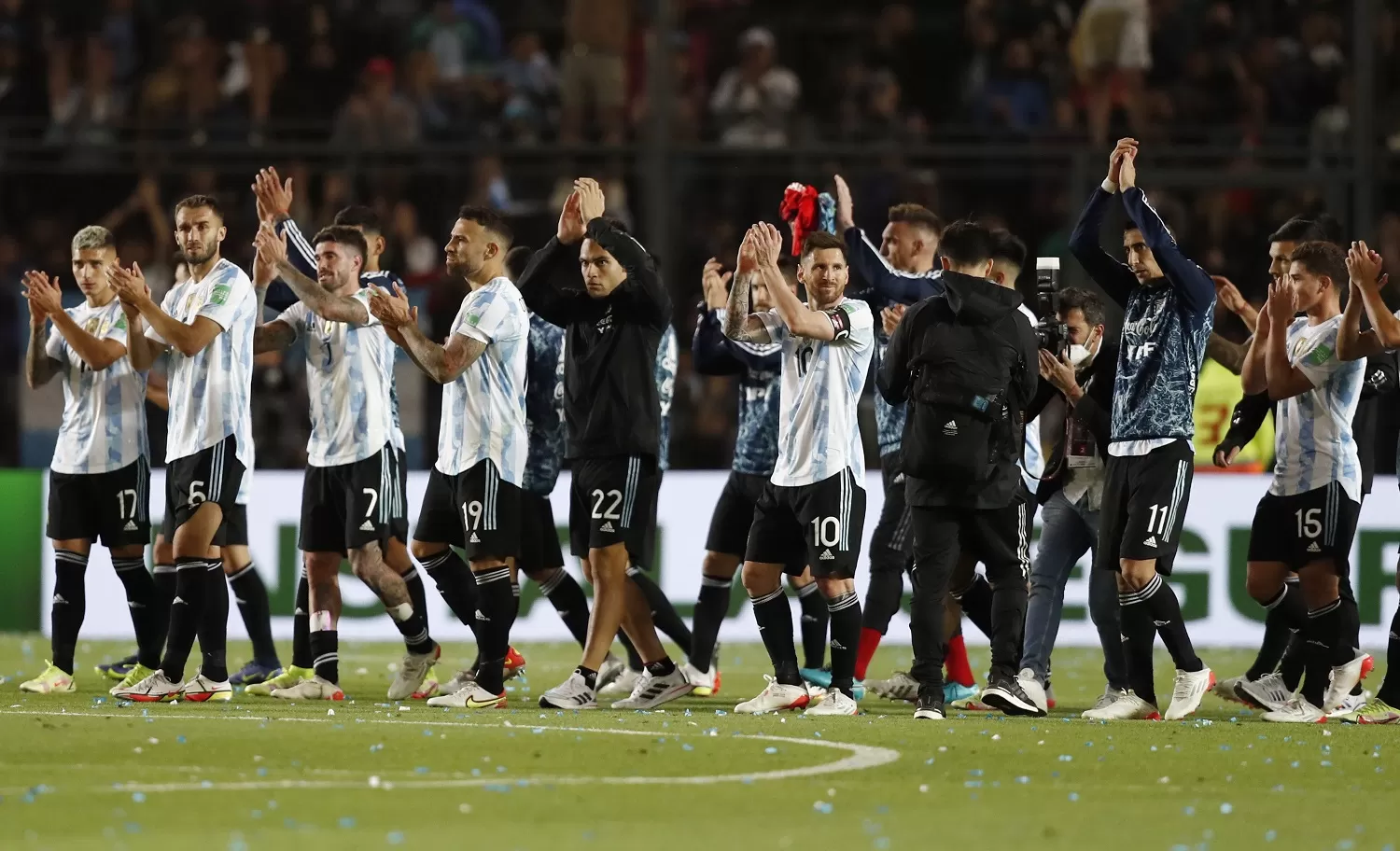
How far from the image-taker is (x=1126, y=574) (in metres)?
9.07

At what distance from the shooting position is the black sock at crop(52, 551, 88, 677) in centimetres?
1046

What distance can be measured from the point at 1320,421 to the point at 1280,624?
113 cm

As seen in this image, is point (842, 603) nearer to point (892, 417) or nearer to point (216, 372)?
point (892, 417)

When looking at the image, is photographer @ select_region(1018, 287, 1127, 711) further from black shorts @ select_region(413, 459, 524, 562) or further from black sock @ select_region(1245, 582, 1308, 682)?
black shorts @ select_region(413, 459, 524, 562)

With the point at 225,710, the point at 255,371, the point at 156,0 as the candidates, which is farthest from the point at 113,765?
the point at 156,0

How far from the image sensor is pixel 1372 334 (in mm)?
8977

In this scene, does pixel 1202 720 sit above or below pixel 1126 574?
below

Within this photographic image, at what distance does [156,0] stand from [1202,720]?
1475 cm

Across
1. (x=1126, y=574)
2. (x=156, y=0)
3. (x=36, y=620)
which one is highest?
(x=156, y=0)

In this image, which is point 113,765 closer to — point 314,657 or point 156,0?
point 314,657

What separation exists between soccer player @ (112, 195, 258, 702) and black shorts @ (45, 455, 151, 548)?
80 centimetres

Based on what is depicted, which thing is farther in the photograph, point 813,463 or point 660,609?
point 660,609

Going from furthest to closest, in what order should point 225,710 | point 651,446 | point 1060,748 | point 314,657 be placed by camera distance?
point 314,657
point 651,446
point 225,710
point 1060,748

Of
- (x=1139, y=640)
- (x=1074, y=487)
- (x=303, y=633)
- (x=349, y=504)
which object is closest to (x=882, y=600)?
(x=1074, y=487)
